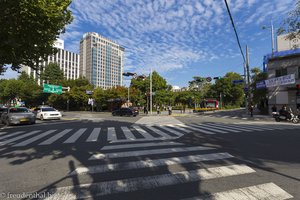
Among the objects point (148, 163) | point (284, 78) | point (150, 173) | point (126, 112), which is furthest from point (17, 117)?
point (284, 78)

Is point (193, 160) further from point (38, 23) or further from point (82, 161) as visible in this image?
point (38, 23)

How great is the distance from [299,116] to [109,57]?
123ft

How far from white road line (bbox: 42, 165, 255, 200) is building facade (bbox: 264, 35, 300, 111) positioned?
25.5 m

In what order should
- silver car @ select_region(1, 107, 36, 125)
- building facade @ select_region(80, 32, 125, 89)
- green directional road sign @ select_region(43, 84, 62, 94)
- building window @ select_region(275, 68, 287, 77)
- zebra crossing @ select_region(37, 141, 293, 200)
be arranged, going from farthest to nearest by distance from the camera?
building facade @ select_region(80, 32, 125, 89) → green directional road sign @ select_region(43, 84, 62, 94) → building window @ select_region(275, 68, 287, 77) → silver car @ select_region(1, 107, 36, 125) → zebra crossing @ select_region(37, 141, 293, 200)

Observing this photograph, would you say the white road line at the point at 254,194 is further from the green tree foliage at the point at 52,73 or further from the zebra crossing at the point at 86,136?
the green tree foliage at the point at 52,73

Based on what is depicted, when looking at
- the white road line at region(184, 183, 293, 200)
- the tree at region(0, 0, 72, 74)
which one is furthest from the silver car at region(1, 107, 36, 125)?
the white road line at region(184, 183, 293, 200)

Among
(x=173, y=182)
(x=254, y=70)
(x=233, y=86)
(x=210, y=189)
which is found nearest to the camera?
(x=210, y=189)

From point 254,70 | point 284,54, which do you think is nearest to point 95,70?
point 254,70

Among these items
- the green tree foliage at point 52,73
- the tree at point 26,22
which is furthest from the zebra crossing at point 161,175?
the green tree foliage at point 52,73

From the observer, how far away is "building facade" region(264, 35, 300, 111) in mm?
27414

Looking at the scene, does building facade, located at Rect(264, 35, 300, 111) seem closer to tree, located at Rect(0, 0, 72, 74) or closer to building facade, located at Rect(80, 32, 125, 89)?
tree, located at Rect(0, 0, 72, 74)

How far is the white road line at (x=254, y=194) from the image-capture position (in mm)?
3889

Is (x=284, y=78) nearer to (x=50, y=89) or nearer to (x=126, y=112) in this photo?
(x=126, y=112)

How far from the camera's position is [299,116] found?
69.9ft
